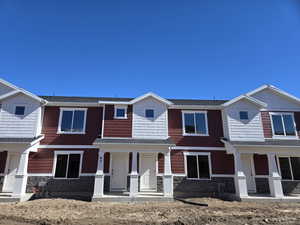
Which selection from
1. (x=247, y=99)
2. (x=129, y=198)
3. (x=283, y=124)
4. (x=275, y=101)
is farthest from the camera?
(x=275, y=101)

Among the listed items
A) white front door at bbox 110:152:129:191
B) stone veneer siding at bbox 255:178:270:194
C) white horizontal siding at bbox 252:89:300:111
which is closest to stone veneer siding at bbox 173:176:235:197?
stone veneer siding at bbox 255:178:270:194

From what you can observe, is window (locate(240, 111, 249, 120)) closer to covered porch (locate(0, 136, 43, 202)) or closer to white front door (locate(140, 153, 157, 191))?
white front door (locate(140, 153, 157, 191))

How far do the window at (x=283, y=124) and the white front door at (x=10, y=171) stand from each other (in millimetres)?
17888

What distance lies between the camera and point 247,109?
14727 mm

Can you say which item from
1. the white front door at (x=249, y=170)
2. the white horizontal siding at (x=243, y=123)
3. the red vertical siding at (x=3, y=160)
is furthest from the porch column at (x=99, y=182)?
the white front door at (x=249, y=170)

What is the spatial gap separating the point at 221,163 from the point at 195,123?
10.7 feet

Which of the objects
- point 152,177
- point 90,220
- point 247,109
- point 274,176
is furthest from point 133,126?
point 274,176

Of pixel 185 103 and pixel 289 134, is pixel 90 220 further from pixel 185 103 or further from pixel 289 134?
pixel 289 134

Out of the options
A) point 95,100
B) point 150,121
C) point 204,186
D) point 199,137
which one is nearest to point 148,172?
→ point 150,121

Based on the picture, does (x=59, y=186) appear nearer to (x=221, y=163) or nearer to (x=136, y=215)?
(x=136, y=215)

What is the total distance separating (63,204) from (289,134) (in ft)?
50.7

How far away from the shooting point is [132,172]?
12.1 meters

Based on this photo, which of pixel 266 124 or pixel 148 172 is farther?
pixel 266 124

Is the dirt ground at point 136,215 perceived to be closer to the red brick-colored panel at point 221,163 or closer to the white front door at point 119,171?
the white front door at point 119,171
